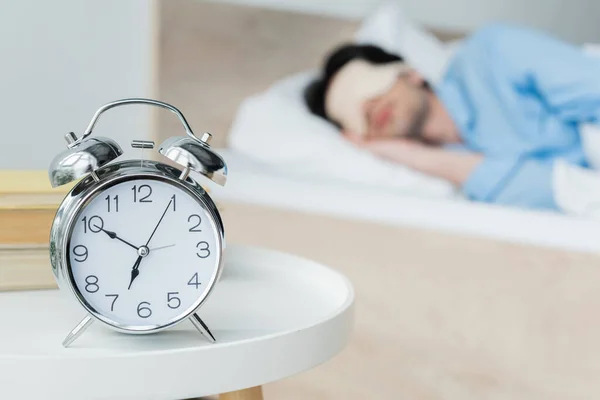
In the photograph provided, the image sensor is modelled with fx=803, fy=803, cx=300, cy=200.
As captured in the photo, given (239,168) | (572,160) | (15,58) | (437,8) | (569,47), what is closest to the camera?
(15,58)

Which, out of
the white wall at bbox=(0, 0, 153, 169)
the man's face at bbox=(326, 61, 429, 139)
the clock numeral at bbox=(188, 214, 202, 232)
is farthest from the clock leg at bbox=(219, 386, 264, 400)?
the man's face at bbox=(326, 61, 429, 139)

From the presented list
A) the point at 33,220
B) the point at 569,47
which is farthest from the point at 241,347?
the point at 569,47

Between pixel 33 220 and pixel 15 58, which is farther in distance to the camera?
pixel 15 58

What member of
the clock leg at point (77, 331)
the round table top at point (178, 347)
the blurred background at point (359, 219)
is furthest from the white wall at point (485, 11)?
the clock leg at point (77, 331)

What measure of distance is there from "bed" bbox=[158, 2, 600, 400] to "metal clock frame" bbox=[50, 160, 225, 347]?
0.72m

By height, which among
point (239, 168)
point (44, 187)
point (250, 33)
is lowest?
point (239, 168)

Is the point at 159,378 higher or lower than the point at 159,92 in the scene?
higher

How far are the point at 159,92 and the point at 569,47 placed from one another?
99 centimetres

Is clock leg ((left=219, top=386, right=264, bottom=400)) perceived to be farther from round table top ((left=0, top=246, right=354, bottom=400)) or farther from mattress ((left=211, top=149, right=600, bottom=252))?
mattress ((left=211, top=149, right=600, bottom=252))

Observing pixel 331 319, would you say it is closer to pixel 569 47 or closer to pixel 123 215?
pixel 123 215

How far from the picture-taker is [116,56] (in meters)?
1.37

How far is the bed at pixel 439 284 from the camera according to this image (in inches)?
48.8

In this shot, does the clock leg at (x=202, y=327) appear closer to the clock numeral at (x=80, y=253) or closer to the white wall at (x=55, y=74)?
the clock numeral at (x=80, y=253)

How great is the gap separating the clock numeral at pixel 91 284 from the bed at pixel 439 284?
78 cm
